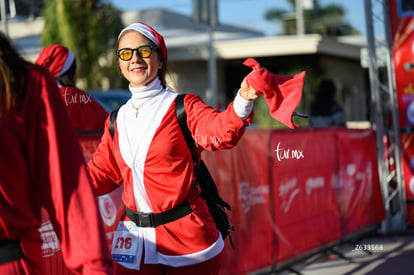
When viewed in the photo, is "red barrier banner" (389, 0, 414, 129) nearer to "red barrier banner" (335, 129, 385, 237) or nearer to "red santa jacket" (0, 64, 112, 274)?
"red barrier banner" (335, 129, 385, 237)

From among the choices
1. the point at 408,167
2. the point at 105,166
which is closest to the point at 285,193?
the point at 408,167

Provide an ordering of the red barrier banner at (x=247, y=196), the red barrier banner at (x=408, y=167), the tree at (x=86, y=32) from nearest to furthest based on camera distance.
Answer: the red barrier banner at (x=247, y=196)
the red barrier banner at (x=408, y=167)
the tree at (x=86, y=32)

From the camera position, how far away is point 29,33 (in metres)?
32.4

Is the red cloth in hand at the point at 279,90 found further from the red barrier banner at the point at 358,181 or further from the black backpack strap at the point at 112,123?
the red barrier banner at the point at 358,181

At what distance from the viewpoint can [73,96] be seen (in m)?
4.50

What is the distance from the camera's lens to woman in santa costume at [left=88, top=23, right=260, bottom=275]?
3.23 meters

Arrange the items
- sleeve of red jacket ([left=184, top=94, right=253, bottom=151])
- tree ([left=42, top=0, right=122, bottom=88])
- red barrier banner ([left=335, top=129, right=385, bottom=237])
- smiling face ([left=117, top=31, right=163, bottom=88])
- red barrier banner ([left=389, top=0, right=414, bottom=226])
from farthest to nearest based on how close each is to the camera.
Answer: tree ([left=42, top=0, right=122, bottom=88]), red barrier banner ([left=389, top=0, right=414, bottom=226]), red barrier banner ([left=335, top=129, right=385, bottom=237]), smiling face ([left=117, top=31, right=163, bottom=88]), sleeve of red jacket ([left=184, top=94, right=253, bottom=151])

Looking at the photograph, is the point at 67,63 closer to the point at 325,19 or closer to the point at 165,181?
the point at 165,181

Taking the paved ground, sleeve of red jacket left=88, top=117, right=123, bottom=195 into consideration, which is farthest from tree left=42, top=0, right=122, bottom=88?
sleeve of red jacket left=88, top=117, right=123, bottom=195

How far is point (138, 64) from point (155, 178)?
0.53m

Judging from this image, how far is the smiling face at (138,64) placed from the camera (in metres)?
3.35

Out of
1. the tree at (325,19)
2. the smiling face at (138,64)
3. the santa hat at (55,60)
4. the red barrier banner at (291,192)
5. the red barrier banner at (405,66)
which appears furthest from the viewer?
the tree at (325,19)

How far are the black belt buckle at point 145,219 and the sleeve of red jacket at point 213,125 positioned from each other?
416 millimetres

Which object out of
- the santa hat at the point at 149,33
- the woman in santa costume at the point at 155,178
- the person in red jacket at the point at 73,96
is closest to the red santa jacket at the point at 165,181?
the woman in santa costume at the point at 155,178
